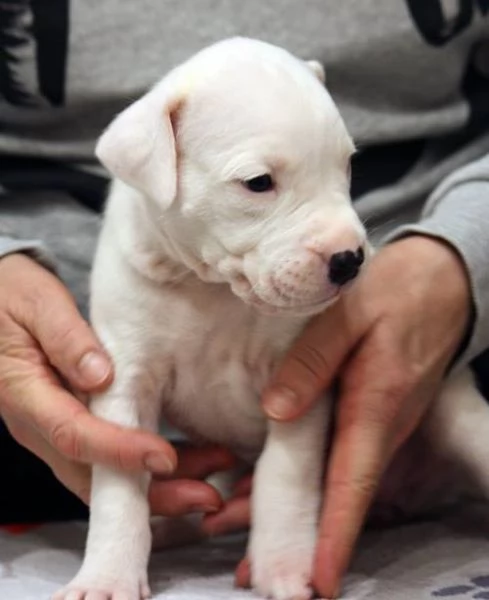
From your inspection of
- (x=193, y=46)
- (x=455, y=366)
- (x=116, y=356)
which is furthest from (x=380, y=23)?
(x=116, y=356)

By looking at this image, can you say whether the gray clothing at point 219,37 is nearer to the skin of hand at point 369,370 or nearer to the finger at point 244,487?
the skin of hand at point 369,370

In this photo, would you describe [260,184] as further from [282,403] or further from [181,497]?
[181,497]

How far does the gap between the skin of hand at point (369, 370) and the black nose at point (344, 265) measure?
12cm

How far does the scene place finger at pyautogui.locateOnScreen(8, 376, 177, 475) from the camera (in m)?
1.22

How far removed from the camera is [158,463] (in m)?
1.23

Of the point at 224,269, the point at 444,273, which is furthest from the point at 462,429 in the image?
the point at 224,269

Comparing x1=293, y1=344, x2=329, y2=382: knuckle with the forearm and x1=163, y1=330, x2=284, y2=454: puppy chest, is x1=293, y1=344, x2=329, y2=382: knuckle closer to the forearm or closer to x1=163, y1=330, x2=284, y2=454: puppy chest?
x1=163, y1=330, x2=284, y2=454: puppy chest

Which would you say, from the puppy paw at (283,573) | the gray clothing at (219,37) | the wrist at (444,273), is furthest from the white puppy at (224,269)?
the gray clothing at (219,37)

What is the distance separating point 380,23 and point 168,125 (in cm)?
50

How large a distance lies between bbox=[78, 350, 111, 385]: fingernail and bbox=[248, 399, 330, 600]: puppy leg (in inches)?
7.2

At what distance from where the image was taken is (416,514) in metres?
1.50

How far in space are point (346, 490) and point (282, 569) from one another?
101 millimetres

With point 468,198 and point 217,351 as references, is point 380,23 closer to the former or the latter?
point 468,198

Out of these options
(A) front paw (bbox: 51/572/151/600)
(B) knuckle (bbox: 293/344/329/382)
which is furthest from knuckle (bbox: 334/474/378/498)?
(A) front paw (bbox: 51/572/151/600)
